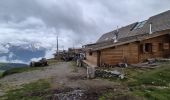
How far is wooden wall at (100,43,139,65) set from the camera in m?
36.2

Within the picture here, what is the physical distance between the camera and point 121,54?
3666cm

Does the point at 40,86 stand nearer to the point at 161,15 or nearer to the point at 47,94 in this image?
the point at 47,94

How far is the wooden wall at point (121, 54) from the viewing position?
3625 centimetres

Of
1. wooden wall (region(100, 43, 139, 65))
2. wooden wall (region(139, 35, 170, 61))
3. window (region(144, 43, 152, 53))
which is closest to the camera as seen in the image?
wooden wall (region(100, 43, 139, 65))

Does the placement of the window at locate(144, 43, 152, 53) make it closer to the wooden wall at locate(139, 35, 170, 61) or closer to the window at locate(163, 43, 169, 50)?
the wooden wall at locate(139, 35, 170, 61)

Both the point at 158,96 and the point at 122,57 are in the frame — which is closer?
the point at 158,96

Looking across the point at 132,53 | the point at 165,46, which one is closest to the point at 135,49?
the point at 132,53

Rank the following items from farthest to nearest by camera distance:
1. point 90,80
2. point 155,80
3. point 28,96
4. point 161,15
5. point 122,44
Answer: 1. point 161,15
2. point 122,44
3. point 90,80
4. point 155,80
5. point 28,96

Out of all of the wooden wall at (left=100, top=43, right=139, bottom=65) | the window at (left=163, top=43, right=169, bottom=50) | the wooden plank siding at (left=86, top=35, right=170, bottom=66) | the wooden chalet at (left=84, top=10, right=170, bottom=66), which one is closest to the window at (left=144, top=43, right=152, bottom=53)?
the wooden chalet at (left=84, top=10, right=170, bottom=66)

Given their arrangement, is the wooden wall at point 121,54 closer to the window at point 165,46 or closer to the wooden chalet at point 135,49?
the wooden chalet at point 135,49

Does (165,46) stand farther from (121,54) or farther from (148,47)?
(121,54)

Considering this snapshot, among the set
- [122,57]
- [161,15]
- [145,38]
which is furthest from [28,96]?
[161,15]

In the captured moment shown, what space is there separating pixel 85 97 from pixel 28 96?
402 cm

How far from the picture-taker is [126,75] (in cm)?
2734
